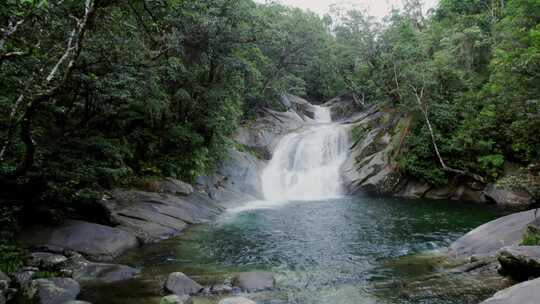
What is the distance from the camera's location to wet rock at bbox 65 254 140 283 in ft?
24.7

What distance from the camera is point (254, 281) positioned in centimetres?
734

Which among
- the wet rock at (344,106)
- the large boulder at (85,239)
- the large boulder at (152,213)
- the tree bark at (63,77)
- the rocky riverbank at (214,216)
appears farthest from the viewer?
the wet rock at (344,106)

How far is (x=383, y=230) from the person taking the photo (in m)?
12.6

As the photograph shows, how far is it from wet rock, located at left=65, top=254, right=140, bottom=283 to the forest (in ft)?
4.63

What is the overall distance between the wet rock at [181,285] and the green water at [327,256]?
0.26m

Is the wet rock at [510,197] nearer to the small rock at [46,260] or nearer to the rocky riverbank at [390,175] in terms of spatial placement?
the rocky riverbank at [390,175]

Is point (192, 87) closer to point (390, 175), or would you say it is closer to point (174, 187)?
point (174, 187)

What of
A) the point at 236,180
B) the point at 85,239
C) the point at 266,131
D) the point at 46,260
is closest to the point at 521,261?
the point at 46,260

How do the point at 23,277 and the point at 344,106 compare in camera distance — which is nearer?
the point at 23,277

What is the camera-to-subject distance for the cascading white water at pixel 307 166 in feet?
74.6

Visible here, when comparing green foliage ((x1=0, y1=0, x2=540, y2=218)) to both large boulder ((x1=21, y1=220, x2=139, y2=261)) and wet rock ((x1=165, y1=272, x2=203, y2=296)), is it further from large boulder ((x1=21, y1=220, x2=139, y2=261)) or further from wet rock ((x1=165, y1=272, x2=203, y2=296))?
wet rock ((x1=165, y1=272, x2=203, y2=296))

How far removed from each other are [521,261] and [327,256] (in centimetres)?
446

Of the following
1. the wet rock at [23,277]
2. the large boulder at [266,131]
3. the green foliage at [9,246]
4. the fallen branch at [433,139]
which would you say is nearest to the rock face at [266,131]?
the large boulder at [266,131]

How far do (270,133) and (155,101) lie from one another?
15917 millimetres
